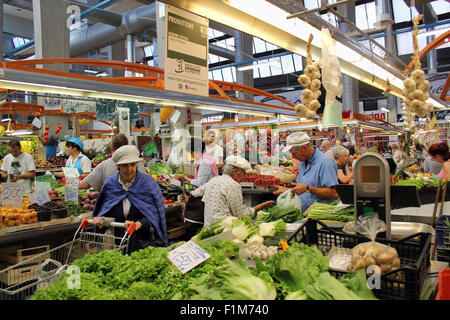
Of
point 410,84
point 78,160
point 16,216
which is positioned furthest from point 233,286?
point 78,160

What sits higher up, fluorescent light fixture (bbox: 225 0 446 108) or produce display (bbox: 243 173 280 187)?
fluorescent light fixture (bbox: 225 0 446 108)

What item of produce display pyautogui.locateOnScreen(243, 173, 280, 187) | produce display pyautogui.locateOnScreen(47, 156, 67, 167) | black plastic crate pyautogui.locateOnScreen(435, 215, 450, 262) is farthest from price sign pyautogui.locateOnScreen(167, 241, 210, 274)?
produce display pyautogui.locateOnScreen(47, 156, 67, 167)

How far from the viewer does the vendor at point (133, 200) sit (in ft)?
12.3

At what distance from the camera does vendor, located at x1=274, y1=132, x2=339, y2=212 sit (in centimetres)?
443

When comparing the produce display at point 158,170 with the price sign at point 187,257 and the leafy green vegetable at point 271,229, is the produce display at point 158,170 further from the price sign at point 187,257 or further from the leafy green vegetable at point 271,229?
the price sign at point 187,257

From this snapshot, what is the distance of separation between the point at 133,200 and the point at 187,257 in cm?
188

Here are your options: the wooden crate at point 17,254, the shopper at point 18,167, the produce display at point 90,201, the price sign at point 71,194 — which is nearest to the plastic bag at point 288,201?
the wooden crate at point 17,254

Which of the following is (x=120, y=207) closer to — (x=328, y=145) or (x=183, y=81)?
(x=183, y=81)

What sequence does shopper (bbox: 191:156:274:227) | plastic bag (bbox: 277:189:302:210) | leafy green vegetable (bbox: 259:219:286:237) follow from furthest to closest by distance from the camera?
plastic bag (bbox: 277:189:302:210)
shopper (bbox: 191:156:274:227)
leafy green vegetable (bbox: 259:219:286:237)

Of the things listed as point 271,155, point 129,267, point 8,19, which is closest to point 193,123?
point 271,155

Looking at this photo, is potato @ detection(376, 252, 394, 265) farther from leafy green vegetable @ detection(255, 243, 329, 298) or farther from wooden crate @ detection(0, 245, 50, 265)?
wooden crate @ detection(0, 245, 50, 265)

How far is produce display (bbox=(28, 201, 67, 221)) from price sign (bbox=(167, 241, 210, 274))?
10.2 feet

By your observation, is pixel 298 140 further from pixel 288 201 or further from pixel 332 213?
pixel 332 213

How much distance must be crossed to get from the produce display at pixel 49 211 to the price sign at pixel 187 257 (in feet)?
10.2
